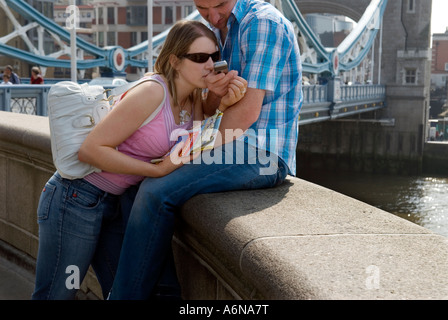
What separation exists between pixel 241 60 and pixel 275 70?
11 cm

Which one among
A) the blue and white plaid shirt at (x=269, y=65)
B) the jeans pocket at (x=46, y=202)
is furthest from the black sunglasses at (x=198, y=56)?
the jeans pocket at (x=46, y=202)

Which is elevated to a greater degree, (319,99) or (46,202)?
(46,202)

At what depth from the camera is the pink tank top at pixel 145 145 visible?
1.70 metres

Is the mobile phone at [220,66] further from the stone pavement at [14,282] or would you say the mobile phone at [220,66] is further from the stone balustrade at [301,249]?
the stone pavement at [14,282]

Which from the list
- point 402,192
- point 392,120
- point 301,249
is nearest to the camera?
point 301,249

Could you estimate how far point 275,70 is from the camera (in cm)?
175

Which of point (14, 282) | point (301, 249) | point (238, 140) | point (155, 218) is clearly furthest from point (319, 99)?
point (301, 249)

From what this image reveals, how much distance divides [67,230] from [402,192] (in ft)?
68.6

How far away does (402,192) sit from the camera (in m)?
21.6

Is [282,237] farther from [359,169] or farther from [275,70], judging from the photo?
[359,169]

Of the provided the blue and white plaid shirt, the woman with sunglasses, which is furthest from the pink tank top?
the blue and white plaid shirt

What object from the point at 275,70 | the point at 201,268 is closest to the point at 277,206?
the point at 201,268

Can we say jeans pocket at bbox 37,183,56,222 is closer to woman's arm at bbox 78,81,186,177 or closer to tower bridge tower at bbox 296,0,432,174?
woman's arm at bbox 78,81,186,177

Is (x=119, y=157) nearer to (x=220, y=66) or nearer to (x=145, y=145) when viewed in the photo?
(x=145, y=145)
